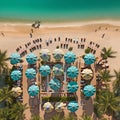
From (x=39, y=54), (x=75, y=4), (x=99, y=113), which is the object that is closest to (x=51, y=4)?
Result: (x=75, y=4)

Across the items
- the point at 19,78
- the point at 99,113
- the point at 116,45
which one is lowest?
the point at 99,113

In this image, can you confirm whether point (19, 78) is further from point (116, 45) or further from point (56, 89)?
point (116, 45)

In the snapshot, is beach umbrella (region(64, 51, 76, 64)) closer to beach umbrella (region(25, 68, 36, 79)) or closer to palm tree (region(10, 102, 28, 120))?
beach umbrella (region(25, 68, 36, 79))

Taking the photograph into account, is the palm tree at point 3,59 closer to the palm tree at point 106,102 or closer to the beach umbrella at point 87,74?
the beach umbrella at point 87,74

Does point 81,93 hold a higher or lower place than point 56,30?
lower

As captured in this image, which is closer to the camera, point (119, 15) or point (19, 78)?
point (19, 78)

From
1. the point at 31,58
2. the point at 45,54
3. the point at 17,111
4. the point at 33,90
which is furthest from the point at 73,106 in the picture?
the point at 31,58
